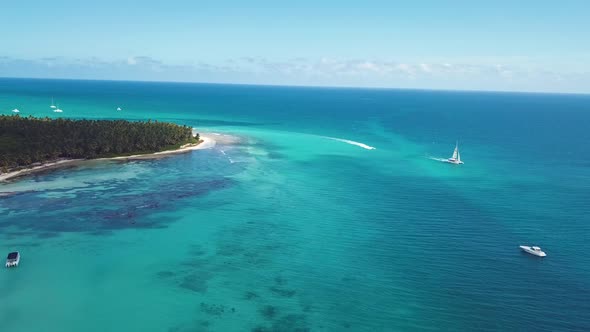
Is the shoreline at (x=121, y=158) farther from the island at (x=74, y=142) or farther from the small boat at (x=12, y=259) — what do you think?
the small boat at (x=12, y=259)

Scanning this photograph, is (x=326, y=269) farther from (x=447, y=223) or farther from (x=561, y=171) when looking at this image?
(x=561, y=171)

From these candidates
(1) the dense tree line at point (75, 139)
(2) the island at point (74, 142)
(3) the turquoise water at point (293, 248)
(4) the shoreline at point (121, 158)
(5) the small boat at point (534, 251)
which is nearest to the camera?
(3) the turquoise water at point (293, 248)

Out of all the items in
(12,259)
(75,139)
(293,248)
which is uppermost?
(75,139)

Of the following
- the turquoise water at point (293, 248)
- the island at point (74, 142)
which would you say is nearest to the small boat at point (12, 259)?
the turquoise water at point (293, 248)

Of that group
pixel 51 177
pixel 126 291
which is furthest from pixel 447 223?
pixel 51 177

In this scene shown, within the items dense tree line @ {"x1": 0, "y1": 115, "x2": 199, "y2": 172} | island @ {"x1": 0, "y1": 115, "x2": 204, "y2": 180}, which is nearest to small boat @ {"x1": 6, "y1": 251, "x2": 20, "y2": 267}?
island @ {"x1": 0, "y1": 115, "x2": 204, "y2": 180}

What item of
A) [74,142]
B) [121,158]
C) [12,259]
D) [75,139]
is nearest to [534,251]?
[12,259]

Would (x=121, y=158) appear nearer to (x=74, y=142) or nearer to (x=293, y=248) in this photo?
(x=74, y=142)
